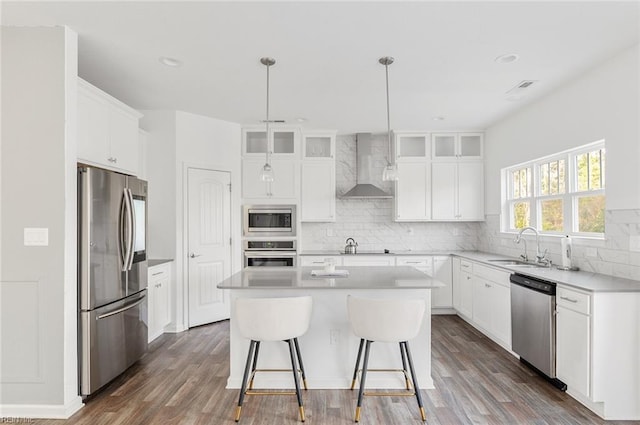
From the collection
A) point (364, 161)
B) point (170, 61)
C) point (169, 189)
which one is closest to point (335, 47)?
point (170, 61)

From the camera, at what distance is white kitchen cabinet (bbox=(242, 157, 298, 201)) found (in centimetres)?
517

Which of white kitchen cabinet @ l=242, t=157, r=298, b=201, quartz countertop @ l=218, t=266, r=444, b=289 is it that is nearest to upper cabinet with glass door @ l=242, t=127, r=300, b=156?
white kitchen cabinet @ l=242, t=157, r=298, b=201

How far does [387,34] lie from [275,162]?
296cm

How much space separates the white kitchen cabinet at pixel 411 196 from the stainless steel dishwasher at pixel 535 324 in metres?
2.12

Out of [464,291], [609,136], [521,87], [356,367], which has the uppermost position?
[521,87]

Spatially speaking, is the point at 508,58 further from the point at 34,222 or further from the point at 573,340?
the point at 34,222

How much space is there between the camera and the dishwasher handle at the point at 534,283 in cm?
288

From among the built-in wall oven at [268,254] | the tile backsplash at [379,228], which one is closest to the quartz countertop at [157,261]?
the built-in wall oven at [268,254]

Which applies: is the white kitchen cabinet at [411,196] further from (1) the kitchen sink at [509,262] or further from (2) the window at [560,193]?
(1) the kitchen sink at [509,262]

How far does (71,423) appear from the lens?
2416 mm

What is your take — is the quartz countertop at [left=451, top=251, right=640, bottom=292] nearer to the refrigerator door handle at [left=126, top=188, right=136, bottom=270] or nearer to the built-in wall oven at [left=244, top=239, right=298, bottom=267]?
the built-in wall oven at [left=244, top=239, right=298, bottom=267]

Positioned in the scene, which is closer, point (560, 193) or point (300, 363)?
point (300, 363)

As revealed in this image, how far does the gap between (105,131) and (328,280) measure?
2.26 metres

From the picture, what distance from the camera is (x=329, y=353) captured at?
293cm
